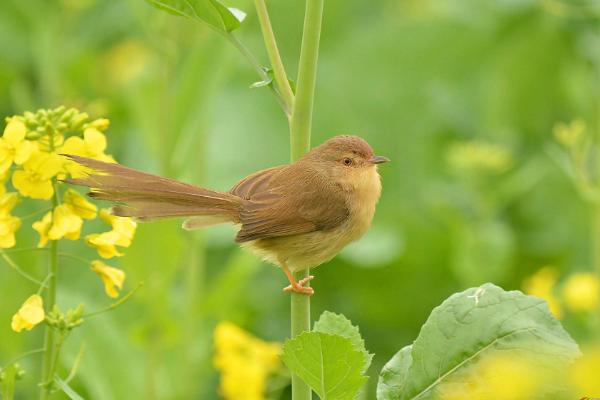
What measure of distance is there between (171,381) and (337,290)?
1.66 metres

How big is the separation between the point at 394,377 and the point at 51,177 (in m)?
0.72

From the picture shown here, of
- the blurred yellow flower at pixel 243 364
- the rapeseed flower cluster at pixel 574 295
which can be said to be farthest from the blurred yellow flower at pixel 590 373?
the rapeseed flower cluster at pixel 574 295

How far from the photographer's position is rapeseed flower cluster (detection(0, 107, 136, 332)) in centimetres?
198

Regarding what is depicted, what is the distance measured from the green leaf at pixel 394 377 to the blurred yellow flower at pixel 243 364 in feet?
4.24

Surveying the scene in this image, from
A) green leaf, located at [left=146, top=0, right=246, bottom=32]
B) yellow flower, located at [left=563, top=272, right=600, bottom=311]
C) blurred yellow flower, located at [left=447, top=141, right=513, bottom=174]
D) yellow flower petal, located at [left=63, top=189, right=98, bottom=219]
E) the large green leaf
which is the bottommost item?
the large green leaf

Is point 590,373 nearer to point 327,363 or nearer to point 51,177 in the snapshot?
point 327,363

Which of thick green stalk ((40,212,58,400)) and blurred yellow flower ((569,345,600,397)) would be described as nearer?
blurred yellow flower ((569,345,600,397))

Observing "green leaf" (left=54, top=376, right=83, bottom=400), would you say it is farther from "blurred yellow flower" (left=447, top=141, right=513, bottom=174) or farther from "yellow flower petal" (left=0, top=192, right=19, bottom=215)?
"blurred yellow flower" (left=447, top=141, right=513, bottom=174)

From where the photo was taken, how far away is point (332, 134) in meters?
5.80

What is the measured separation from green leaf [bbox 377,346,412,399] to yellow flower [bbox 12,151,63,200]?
69 cm

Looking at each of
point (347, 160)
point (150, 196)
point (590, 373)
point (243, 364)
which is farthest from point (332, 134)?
point (590, 373)

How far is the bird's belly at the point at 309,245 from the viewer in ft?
7.67

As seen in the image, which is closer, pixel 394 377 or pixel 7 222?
pixel 394 377

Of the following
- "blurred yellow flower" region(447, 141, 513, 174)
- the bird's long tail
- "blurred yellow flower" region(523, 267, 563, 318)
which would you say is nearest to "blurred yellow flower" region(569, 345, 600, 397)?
the bird's long tail
